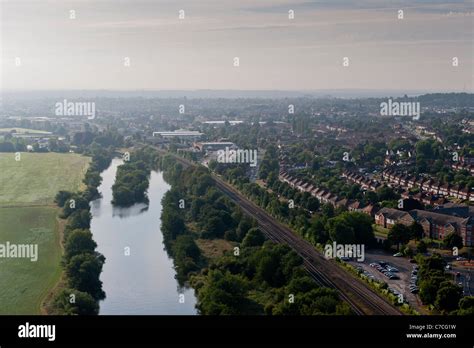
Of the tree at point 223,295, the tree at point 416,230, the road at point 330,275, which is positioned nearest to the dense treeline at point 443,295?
the road at point 330,275

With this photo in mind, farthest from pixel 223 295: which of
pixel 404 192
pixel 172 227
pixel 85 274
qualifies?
pixel 404 192

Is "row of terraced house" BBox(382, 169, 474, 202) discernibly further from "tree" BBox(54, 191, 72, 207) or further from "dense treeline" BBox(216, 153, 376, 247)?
"tree" BBox(54, 191, 72, 207)

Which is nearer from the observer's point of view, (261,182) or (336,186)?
(336,186)

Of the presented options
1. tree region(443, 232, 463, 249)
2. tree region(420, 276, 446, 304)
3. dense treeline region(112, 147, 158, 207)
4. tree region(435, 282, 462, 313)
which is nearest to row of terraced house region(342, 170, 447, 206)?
tree region(443, 232, 463, 249)

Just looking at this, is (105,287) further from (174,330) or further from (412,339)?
(412,339)

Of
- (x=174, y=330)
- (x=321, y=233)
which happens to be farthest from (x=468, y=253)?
(x=174, y=330)

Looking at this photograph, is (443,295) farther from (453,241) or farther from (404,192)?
(404,192)

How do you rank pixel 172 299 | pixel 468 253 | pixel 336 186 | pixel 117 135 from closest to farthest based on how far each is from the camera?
pixel 172 299 < pixel 468 253 < pixel 336 186 < pixel 117 135

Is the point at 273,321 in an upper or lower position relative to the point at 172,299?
upper
